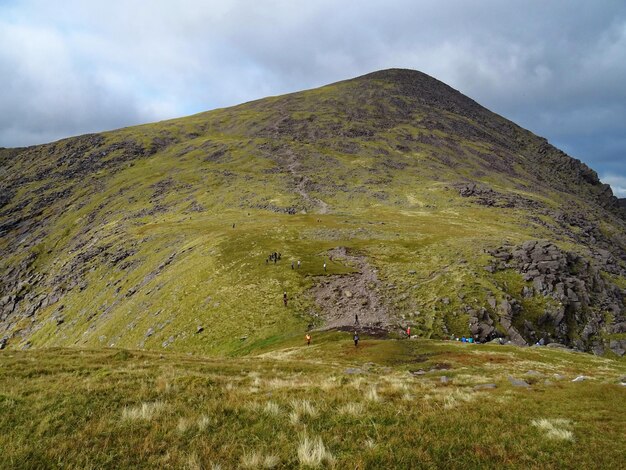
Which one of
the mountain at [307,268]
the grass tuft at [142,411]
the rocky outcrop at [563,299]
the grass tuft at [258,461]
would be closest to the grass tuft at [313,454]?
the grass tuft at [258,461]

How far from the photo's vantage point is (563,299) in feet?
220

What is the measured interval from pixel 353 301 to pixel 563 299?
1467 inches

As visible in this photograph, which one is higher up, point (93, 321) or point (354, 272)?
point (354, 272)

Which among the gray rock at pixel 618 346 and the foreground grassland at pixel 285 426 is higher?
the foreground grassland at pixel 285 426

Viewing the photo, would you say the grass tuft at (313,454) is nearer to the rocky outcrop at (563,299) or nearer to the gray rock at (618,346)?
the rocky outcrop at (563,299)

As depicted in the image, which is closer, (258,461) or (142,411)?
(258,461)

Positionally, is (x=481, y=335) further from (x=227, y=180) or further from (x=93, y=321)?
(x=227, y=180)

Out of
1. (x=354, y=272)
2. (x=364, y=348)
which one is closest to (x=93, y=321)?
(x=354, y=272)

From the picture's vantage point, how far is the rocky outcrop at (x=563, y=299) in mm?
62375

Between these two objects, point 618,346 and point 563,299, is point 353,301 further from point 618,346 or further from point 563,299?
point 618,346

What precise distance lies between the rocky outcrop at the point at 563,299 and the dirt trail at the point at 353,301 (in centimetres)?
1937

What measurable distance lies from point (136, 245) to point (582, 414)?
4528 inches

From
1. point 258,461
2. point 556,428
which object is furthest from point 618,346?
point 258,461

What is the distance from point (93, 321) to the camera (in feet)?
273
